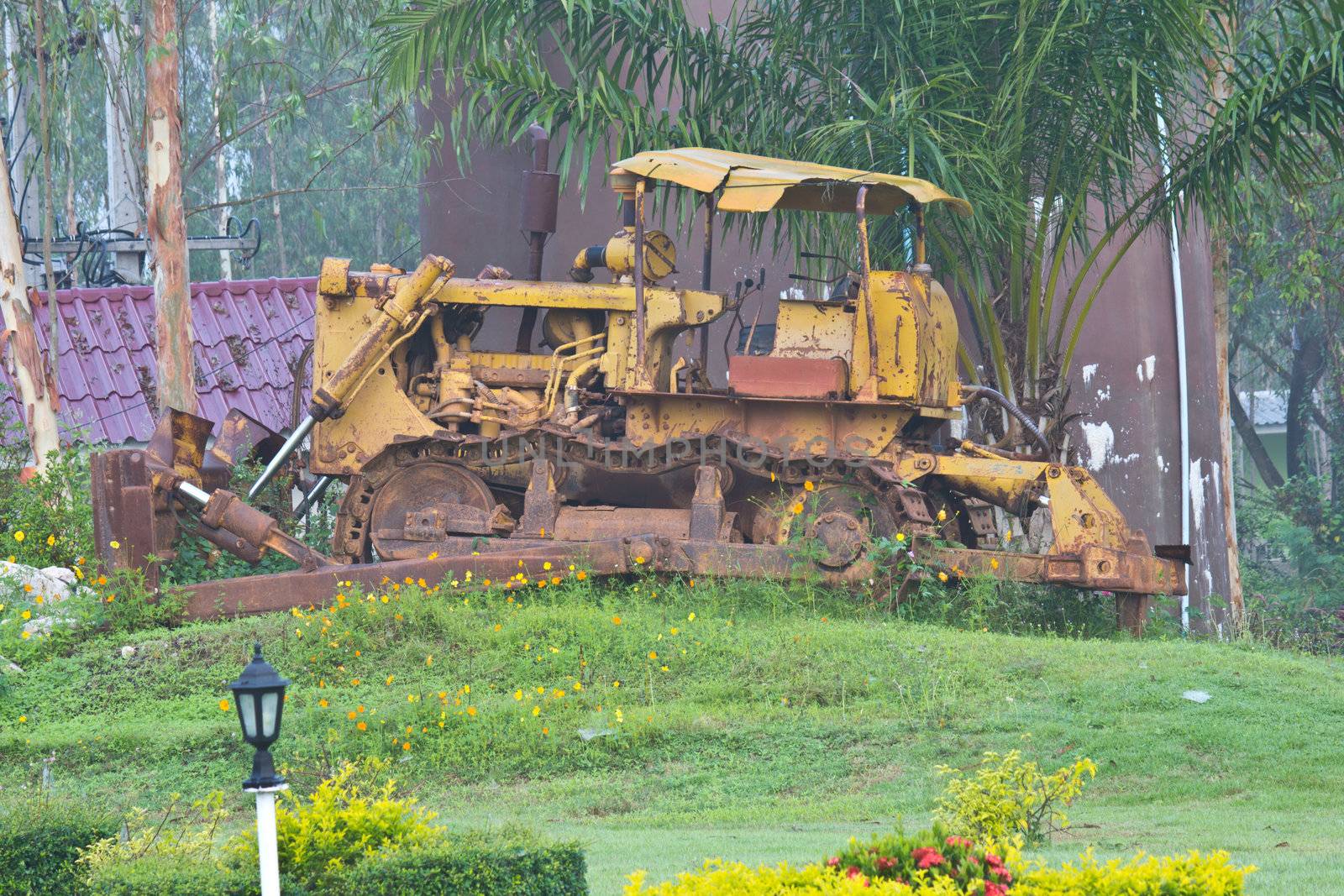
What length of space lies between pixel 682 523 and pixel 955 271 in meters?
3.78

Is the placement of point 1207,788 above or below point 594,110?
below

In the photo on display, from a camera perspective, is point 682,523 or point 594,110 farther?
point 594,110

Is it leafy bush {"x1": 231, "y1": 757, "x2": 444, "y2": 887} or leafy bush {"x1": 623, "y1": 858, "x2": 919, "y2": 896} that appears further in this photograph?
leafy bush {"x1": 231, "y1": 757, "x2": 444, "y2": 887}

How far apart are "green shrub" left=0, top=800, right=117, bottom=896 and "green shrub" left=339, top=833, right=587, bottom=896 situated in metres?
1.18

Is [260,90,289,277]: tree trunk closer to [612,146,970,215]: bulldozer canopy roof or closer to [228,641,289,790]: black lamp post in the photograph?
[612,146,970,215]: bulldozer canopy roof

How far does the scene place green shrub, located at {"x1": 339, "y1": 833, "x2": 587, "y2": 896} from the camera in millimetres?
5691

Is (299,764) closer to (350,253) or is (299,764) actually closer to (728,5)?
(728,5)

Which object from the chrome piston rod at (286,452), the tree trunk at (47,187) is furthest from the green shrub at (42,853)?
the tree trunk at (47,187)

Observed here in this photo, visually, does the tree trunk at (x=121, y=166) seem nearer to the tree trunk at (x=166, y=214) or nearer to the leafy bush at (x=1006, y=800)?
the tree trunk at (x=166, y=214)

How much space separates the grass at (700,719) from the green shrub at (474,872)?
84cm

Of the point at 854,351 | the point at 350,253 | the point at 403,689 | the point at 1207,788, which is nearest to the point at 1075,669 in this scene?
the point at 1207,788

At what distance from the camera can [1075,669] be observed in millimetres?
10344

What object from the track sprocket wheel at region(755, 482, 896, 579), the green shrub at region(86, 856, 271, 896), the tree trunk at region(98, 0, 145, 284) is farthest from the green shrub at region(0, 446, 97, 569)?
the green shrub at region(86, 856, 271, 896)

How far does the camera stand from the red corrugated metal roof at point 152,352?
1894cm
